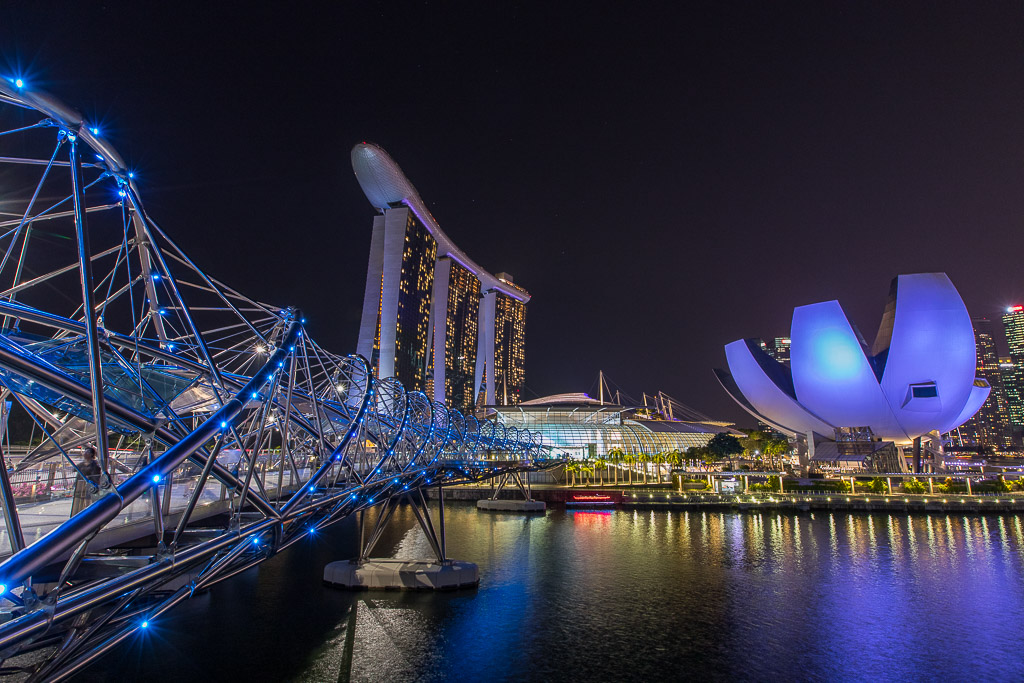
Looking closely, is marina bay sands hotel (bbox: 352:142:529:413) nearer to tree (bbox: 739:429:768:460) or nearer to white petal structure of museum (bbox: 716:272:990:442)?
tree (bbox: 739:429:768:460)

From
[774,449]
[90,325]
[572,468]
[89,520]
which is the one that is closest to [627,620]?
[89,520]

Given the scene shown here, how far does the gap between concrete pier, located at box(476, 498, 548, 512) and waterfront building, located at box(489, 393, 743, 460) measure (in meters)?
29.4

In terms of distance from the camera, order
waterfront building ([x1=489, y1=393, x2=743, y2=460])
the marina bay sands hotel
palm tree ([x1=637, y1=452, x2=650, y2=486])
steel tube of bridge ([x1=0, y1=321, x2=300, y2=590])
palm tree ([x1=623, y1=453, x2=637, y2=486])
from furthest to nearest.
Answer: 1. the marina bay sands hotel
2. waterfront building ([x1=489, y1=393, x2=743, y2=460])
3. palm tree ([x1=637, y1=452, x2=650, y2=486])
4. palm tree ([x1=623, y1=453, x2=637, y2=486])
5. steel tube of bridge ([x1=0, y1=321, x2=300, y2=590])

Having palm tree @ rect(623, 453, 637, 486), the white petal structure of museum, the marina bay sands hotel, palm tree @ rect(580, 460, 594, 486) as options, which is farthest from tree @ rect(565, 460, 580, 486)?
the marina bay sands hotel

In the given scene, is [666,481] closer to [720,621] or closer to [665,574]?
[665,574]

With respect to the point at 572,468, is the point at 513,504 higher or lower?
lower

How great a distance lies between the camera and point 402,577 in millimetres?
20875

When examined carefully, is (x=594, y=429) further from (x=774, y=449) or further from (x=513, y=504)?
(x=513, y=504)

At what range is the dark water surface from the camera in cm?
1413

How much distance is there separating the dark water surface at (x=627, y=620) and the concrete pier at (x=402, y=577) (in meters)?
0.48

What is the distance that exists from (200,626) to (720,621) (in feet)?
50.2

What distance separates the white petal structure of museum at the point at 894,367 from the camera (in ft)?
188

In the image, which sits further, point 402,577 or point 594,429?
point 594,429

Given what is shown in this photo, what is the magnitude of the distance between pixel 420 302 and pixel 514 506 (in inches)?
2254
